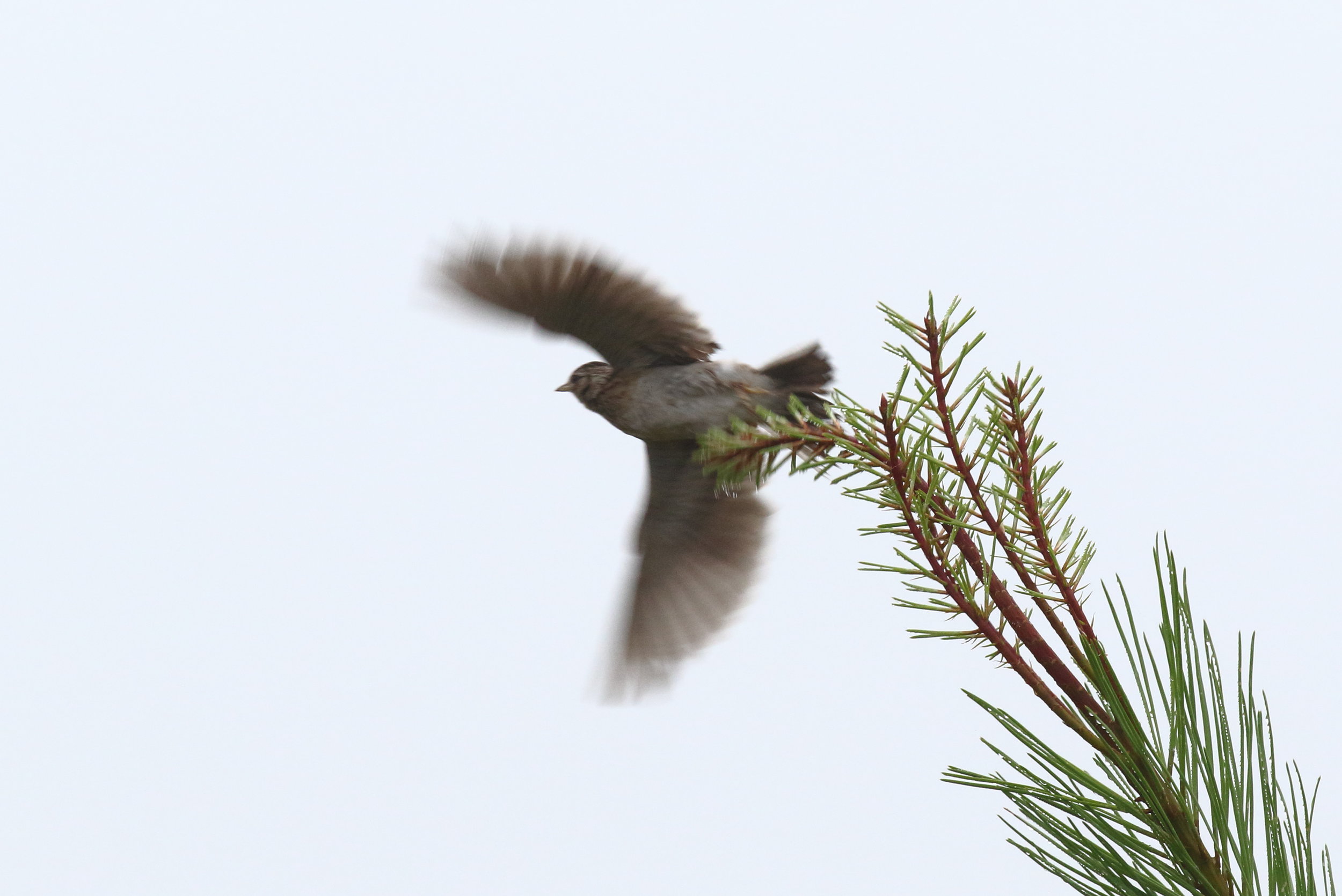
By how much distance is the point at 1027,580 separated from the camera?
53.7 inches

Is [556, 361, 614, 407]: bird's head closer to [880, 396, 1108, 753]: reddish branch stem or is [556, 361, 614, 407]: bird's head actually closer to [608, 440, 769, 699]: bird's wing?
[608, 440, 769, 699]: bird's wing

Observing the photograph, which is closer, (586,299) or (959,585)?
(959,585)

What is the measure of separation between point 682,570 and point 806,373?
846mm

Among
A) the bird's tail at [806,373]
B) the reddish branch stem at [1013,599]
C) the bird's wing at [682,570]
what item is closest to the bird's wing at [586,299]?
the bird's tail at [806,373]

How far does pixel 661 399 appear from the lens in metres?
3.42

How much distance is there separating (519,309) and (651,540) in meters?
0.98

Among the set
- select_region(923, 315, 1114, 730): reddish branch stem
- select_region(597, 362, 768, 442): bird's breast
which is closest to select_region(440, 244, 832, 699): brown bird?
select_region(597, 362, 768, 442): bird's breast

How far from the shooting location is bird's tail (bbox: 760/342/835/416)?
3404 millimetres

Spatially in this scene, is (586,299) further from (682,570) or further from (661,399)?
(682,570)

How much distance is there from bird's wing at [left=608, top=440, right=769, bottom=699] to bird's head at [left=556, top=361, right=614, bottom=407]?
304mm

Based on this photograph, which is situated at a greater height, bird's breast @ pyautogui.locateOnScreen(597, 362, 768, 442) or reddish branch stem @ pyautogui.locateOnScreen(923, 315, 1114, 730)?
bird's breast @ pyautogui.locateOnScreen(597, 362, 768, 442)

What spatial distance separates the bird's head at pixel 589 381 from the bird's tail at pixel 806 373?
0.48 meters

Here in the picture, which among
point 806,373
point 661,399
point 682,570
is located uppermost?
point 806,373

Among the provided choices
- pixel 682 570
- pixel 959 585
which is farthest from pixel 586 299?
pixel 959 585
